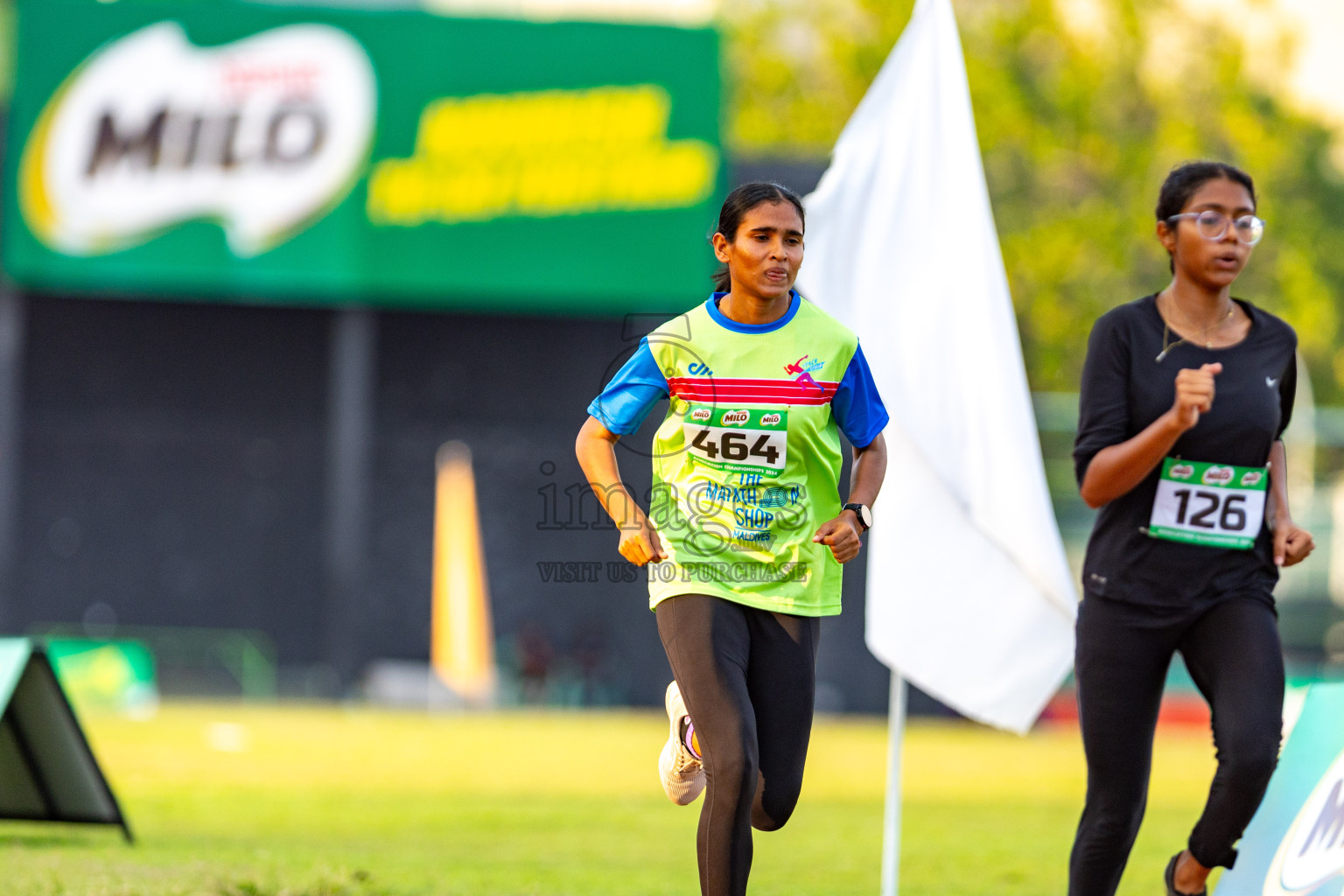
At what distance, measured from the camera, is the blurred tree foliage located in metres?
41.4

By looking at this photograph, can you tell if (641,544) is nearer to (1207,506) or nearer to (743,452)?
(743,452)

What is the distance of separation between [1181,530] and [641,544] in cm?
168

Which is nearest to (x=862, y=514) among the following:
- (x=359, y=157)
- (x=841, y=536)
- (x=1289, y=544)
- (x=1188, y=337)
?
(x=841, y=536)

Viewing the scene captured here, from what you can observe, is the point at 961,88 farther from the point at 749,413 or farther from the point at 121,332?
the point at 121,332

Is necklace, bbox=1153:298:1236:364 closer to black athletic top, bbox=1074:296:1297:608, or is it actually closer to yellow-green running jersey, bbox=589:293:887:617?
black athletic top, bbox=1074:296:1297:608

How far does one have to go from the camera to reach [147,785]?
1159cm

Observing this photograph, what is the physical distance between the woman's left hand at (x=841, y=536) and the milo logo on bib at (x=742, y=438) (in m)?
0.30

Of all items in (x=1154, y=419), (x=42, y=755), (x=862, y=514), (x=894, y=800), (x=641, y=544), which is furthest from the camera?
(x=42, y=755)

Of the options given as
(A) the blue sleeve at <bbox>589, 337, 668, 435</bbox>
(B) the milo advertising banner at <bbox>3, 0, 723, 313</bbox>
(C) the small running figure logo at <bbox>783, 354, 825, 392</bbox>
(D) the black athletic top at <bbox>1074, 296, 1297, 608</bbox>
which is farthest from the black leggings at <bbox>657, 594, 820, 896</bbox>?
(B) the milo advertising banner at <bbox>3, 0, 723, 313</bbox>

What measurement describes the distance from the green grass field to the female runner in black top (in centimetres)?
219

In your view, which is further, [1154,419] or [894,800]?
[894,800]

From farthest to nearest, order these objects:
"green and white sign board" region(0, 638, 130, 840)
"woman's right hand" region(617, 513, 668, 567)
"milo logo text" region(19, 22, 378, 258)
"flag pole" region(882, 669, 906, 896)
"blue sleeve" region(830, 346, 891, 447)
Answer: "milo logo text" region(19, 22, 378, 258)
"green and white sign board" region(0, 638, 130, 840)
"flag pole" region(882, 669, 906, 896)
"blue sleeve" region(830, 346, 891, 447)
"woman's right hand" region(617, 513, 668, 567)

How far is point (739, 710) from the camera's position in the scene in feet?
16.9

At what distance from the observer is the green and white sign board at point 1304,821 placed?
5523mm
